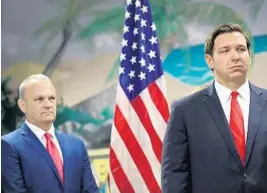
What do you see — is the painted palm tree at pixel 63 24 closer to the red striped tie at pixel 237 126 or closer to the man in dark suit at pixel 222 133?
the man in dark suit at pixel 222 133

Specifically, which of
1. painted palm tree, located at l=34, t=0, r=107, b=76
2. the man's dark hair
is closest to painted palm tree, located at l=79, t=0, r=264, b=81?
painted palm tree, located at l=34, t=0, r=107, b=76

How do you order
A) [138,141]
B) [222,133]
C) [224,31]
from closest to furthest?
[222,133], [224,31], [138,141]

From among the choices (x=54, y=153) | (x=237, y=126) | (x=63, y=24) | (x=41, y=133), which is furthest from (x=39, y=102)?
(x=63, y=24)

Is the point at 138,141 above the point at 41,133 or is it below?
below

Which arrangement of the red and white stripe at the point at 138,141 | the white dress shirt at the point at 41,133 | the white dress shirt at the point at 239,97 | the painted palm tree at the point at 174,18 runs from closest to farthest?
1. the white dress shirt at the point at 239,97
2. the white dress shirt at the point at 41,133
3. the red and white stripe at the point at 138,141
4. the painted palm tree at the point at 174,18

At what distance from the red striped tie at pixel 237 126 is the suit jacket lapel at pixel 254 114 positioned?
27 millimetres

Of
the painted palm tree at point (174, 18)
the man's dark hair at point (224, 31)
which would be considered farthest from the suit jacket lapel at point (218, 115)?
the painted palm tree at point (174, 18)

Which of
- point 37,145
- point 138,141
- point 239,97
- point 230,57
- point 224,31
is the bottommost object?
point 138,141

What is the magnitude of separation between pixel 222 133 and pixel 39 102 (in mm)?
910

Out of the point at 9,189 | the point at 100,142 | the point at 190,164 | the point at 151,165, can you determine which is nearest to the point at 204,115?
the point at 190,164

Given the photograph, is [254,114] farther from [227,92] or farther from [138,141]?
[138,141]

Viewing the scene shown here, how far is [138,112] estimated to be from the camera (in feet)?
9.67

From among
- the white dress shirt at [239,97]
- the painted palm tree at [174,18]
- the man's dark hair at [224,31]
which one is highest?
the painted palm tree at [174,18]

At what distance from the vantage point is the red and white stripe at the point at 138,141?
9.40 ft
